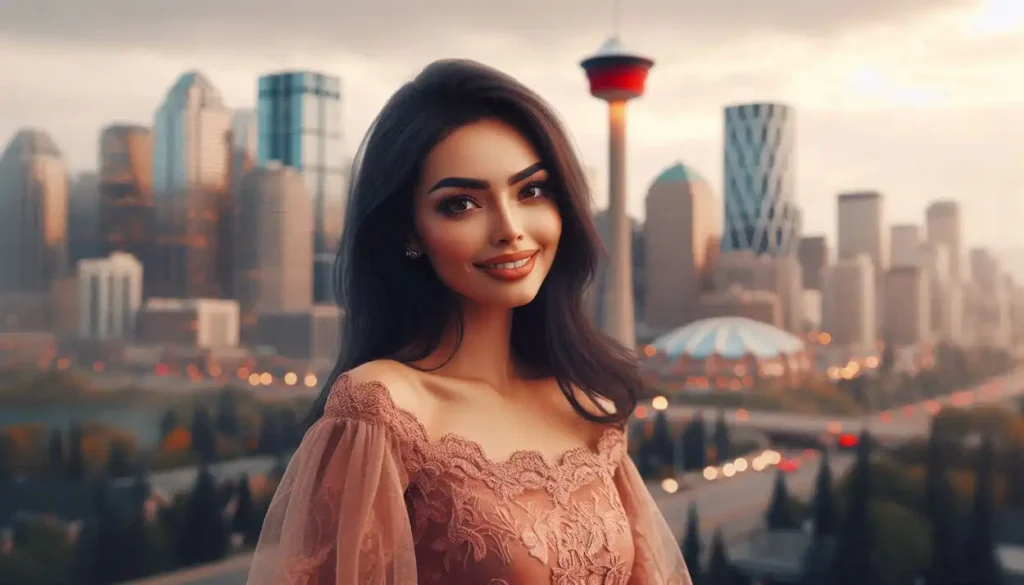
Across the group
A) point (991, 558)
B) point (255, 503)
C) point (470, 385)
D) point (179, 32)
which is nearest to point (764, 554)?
point (991, 558)

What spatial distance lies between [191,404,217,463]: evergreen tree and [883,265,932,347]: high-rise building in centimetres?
386

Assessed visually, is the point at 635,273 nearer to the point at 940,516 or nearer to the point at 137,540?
the point at 940,516

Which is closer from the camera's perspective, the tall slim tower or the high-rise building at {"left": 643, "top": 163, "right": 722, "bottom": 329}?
the tall slim tower

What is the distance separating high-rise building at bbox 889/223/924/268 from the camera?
5895mm

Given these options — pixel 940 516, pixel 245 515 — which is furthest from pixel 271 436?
pixel 940 516

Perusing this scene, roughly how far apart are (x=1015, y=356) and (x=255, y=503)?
167 inches

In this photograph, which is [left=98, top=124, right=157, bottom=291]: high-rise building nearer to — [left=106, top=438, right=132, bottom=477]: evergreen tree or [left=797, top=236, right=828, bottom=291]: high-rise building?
[left=106, top=438, right=132, bottom=477]: evergreen tree

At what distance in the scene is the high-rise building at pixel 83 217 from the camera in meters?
5.30

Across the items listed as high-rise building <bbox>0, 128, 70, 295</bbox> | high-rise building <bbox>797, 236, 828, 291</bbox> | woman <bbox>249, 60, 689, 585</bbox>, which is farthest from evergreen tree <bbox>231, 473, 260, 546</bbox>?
woman <bbox>249, 60, 689, 585</bbox>

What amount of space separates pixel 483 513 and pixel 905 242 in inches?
207

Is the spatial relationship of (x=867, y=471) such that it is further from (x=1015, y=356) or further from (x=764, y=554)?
(x=1015, y=356)

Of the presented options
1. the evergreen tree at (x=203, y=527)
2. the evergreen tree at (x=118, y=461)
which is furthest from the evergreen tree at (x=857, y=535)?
the evergreen tree at (x=118, y=461)

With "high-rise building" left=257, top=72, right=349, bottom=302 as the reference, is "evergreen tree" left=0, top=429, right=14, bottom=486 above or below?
below

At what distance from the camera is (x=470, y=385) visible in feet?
4.49
